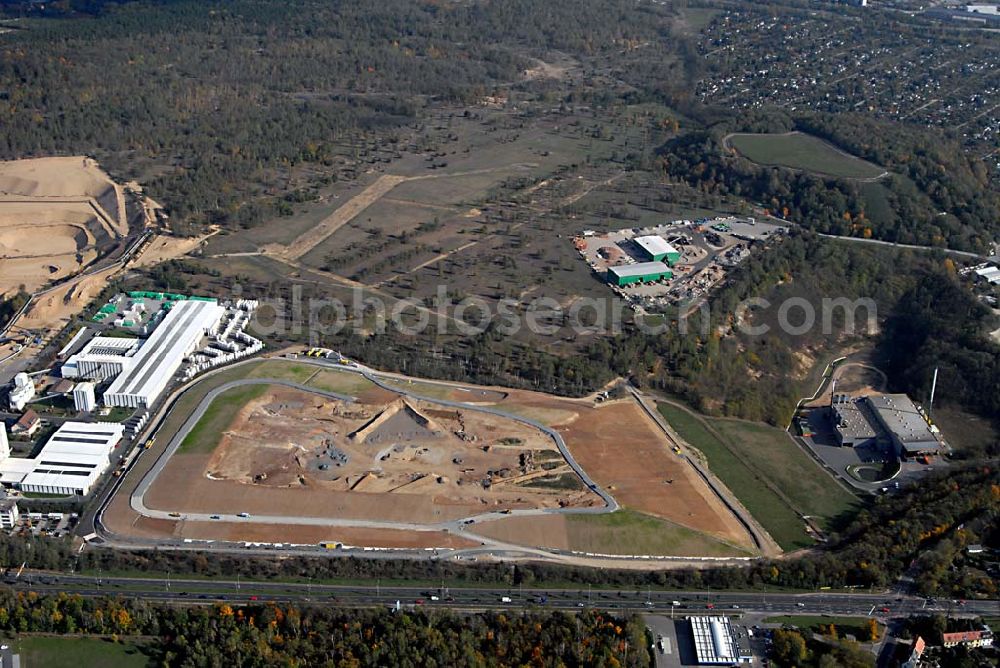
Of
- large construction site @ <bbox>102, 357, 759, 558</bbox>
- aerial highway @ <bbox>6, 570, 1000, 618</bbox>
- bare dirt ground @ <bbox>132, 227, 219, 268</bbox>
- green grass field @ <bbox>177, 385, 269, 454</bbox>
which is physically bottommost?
aerial highway @ <bbox>6, 570, 1000, 618</bbox>

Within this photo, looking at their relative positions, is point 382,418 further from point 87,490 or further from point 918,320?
point 918,320

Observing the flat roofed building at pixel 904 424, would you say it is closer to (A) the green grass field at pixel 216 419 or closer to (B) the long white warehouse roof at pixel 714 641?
(B) the long white warehouse roof at pixel 714 641

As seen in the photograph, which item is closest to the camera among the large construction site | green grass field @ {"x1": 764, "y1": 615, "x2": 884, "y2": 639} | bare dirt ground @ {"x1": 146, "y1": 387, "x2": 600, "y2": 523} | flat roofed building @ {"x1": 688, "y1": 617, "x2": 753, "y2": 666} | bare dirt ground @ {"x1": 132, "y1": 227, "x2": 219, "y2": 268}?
flat roofed building @ {"x1": 688, "y1": 617, "x2": 753, "y2": 666}

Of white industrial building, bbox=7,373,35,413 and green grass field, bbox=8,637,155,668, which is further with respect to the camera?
white industrial building, bbox=7,373,35,413

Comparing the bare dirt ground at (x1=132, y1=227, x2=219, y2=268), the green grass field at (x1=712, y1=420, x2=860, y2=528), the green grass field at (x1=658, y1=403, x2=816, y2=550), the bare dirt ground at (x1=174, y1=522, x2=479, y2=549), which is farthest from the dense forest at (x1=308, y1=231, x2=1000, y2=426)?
the bare dirt ground at (x1=132, y1=227, x2=219, y2=268)

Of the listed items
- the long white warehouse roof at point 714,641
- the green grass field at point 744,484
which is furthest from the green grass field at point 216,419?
the long white warehouse roof at point 714,641

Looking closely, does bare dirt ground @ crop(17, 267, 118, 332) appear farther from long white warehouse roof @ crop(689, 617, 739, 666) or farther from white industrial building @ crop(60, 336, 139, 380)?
long white warehouse roof @ crop(689, 617, 739, 666)

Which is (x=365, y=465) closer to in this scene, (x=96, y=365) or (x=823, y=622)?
(x=96, y=365)
